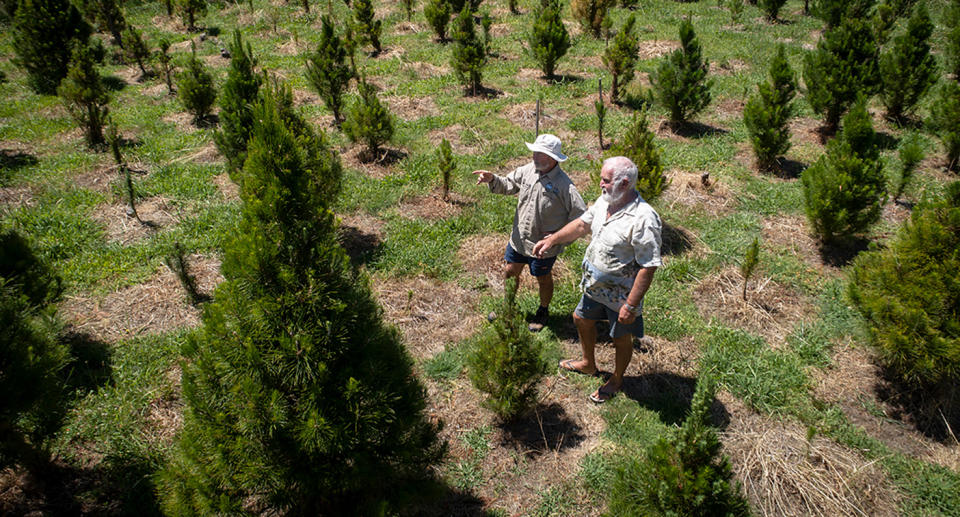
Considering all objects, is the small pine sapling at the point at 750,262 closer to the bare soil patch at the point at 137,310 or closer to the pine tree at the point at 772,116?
the pine tree at the point at 772,116

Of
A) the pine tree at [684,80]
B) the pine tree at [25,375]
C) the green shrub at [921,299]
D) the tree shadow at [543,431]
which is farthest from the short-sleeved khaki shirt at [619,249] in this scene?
the pine tree at [684,80]

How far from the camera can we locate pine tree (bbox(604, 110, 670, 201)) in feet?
18.9

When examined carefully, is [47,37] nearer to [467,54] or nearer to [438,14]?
[467,54]

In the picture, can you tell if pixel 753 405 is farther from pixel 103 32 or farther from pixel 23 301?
pixel 103 32

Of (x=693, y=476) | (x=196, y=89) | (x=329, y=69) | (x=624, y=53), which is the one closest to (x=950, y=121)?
(x=624, y=53)

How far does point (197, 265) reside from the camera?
224 inches

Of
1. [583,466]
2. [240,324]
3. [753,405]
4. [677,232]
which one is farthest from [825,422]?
[240,324]

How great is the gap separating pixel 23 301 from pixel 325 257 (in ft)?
6.40

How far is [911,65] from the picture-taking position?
830 cm

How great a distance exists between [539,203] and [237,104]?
412 centimetres

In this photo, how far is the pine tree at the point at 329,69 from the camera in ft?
26.8

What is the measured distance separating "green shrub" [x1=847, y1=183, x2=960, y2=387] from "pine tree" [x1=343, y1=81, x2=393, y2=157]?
625 centimetres

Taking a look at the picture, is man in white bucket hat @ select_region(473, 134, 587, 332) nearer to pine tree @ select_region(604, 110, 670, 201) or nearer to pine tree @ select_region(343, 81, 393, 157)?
A: pine tree @ select_region(604, 110, 670, 201)

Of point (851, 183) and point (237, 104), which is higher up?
point (237, 104)
